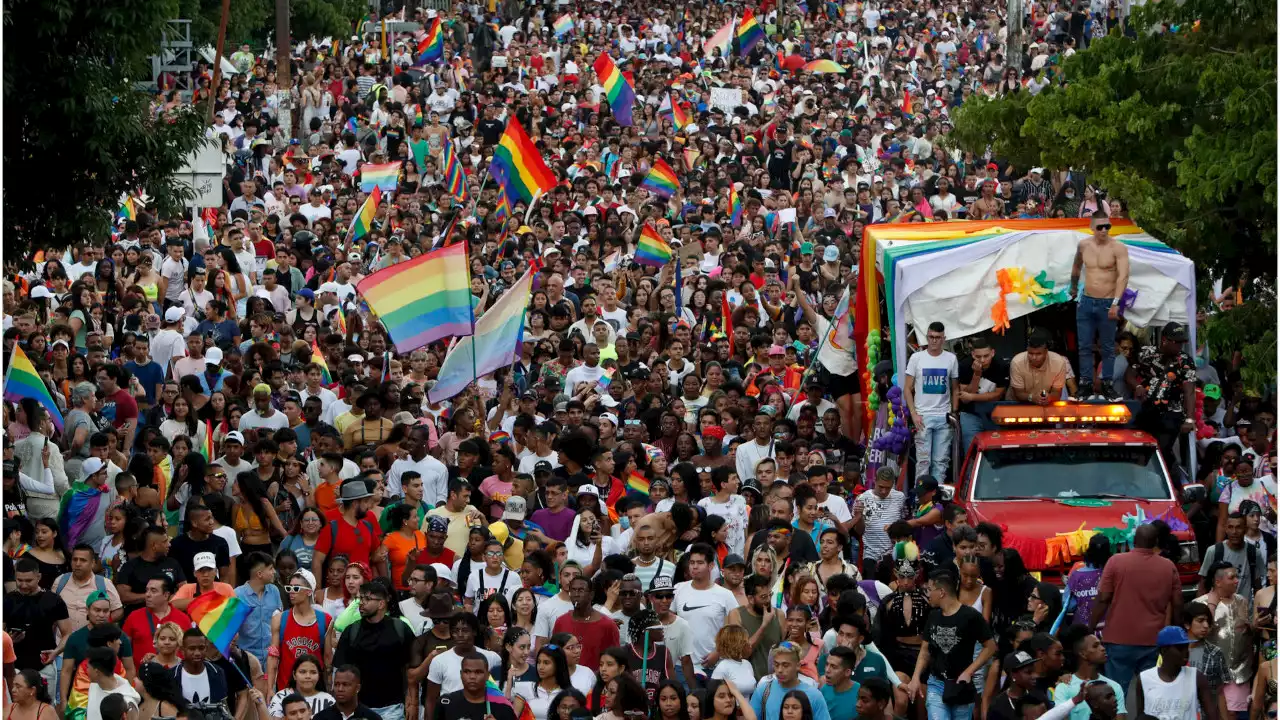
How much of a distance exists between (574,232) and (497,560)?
514 inches

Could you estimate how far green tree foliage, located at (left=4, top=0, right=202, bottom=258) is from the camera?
17.1m

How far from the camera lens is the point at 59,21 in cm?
1680

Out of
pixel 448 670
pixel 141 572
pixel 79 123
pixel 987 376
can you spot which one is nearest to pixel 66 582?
pixel 141 572

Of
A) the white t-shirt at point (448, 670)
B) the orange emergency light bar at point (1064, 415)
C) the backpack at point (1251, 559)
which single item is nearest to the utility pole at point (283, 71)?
the orange emergency light bar at point (1064, 415)

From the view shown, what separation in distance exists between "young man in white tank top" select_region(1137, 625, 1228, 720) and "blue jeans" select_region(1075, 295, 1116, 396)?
5.59m

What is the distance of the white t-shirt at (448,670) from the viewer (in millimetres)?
12945

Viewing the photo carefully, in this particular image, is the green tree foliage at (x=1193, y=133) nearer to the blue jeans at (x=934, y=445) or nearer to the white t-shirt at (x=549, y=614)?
the blue jeans at (x=934, y=445)

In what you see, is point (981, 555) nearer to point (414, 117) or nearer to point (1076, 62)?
point (1076, 62)

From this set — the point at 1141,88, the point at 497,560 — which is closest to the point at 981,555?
the point at 497,560

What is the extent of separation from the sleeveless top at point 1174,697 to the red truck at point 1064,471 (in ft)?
10.7

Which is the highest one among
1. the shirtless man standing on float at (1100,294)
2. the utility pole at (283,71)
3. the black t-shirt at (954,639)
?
the utility pole at (283,71)

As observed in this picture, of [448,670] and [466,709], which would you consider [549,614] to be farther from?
[466,709]

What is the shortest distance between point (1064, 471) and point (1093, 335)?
205 centimetres

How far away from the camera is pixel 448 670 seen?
13.0 meters
